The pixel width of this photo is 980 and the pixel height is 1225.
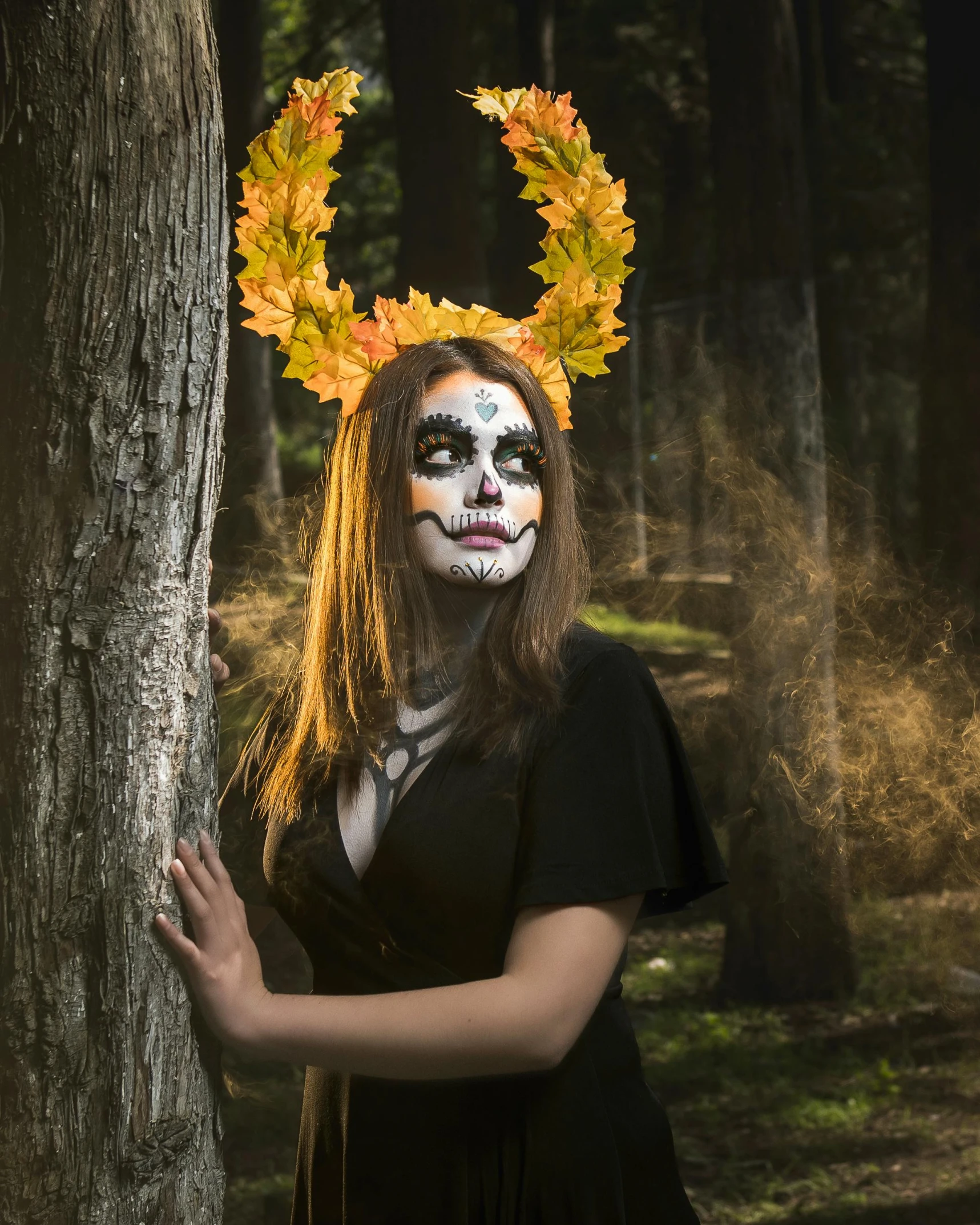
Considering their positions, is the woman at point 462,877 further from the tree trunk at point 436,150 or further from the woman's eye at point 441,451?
the tree trunk at point 436,150

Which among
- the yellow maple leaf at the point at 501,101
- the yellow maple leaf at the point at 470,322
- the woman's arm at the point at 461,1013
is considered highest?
the yellow maple leaf at the point at 501,101

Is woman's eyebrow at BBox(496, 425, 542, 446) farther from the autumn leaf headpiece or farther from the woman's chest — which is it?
the woman's chest

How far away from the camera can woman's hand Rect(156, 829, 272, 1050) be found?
171cm

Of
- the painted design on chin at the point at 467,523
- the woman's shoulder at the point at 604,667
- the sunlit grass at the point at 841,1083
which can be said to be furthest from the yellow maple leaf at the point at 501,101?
Result: the sunlit grass at the point at 841,1083

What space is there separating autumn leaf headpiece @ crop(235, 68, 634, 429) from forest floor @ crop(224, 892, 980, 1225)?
96.4 inches

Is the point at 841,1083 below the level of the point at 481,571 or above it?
below

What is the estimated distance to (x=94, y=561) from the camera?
1673 millimetres

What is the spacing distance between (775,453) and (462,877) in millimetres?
3714

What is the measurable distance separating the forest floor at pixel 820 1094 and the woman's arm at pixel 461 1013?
7.29 ft

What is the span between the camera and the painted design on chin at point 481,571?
197 cm

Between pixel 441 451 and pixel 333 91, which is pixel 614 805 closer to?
pixel 441 451

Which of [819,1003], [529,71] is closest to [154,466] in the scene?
[819,1003]

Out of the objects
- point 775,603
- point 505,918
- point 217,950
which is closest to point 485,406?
point 505,918

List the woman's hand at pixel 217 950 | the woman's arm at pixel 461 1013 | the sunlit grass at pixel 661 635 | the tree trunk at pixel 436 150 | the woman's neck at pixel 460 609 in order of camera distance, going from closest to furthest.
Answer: the woman's arm at pixel 461 1013, the woman's hand at pixel 217 950, the woman's neck at pixel 460 609, the tree trunk at pixel 436 150, the sunlit grass at pixel 661 635
